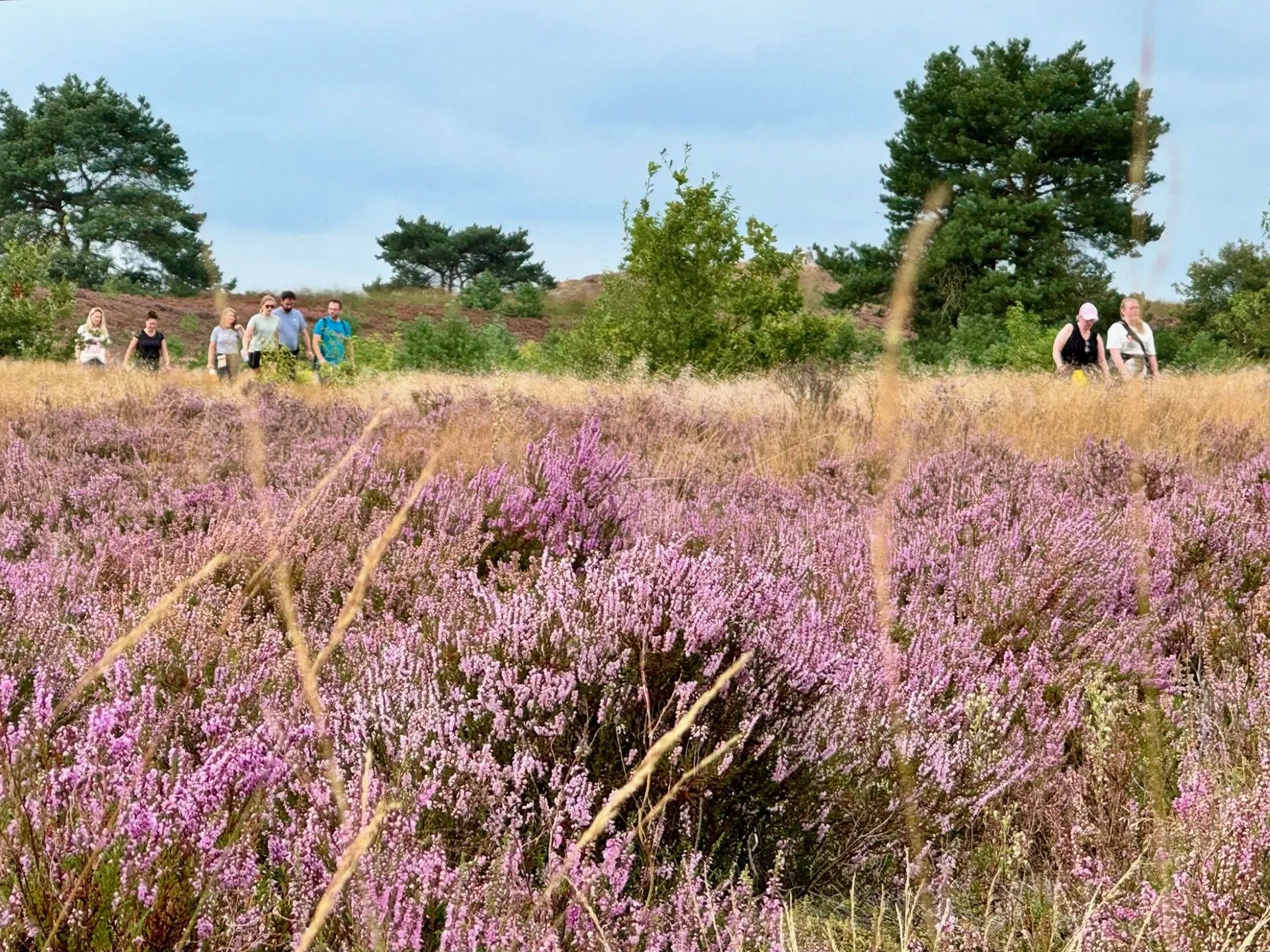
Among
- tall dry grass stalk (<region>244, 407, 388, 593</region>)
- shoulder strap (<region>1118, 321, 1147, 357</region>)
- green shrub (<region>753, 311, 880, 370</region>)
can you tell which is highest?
green shrub (<region>753, 311, 880, 370</region>)

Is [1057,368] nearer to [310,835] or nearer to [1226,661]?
[1226,661]

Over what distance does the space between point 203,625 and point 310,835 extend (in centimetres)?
108

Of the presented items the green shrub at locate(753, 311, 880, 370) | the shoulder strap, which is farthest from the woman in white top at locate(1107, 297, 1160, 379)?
the green shrub at locate(753, 311, 880, 370)

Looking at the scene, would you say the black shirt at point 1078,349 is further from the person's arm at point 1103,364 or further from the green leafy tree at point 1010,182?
the green leafy tree at point 1010,182

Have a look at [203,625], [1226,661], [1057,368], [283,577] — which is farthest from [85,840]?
[1057,368]

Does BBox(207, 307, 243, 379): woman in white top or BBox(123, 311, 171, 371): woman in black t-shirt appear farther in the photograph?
BBox(123, 311, 171, 371): woman in black t-shirt

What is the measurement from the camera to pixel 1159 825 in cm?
176

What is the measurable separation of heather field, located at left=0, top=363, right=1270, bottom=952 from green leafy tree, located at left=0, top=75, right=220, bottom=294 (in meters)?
40.9

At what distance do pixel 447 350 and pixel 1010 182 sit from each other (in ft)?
68.0

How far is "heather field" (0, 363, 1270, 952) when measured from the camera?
147 cm

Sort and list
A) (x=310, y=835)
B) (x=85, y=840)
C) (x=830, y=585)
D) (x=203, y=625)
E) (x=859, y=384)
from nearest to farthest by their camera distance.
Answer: (x=85, y=840)
(x=310, y=835)
(x=203, y=625)
(x=830, y=585)
(x=859, y=384)

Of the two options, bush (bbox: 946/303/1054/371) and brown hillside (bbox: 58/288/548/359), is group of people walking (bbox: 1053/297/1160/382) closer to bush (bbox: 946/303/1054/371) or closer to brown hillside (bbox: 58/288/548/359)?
bush (bbox: 946/303/1054/371)

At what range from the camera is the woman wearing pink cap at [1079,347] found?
11445 mm

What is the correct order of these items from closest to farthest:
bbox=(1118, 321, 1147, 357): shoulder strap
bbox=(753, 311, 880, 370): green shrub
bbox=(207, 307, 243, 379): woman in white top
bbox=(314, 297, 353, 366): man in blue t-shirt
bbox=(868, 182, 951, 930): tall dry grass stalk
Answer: bbox=(868, 182, 951, 930): tall dry grass stalk
bbox=(1118, 321, 1147, 357): shoulder strap
bbox=(207, 307, 243, 379): woman in white top
bbox=(314, 297, 353, 366): man in blue t-shirt
bbox=(753, 311, 880, 370): green shrub
